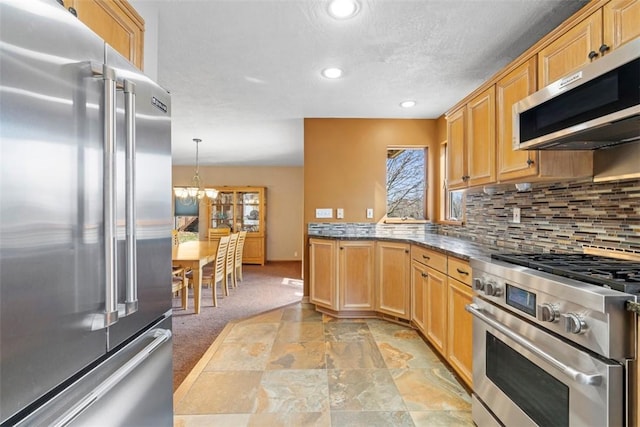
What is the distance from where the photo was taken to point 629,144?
1.46 m

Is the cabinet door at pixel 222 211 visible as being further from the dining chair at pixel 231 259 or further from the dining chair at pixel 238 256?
the dining chair at pixel 231 259

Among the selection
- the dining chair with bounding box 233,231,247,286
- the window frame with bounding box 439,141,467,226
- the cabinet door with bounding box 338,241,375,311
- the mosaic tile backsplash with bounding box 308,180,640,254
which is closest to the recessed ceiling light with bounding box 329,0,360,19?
the mosaic tile backsplash with bounding box 308,180,640,254

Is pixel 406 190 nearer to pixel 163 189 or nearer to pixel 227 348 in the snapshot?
pixel 227 348

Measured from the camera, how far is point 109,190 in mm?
819

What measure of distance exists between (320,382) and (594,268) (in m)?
1.64

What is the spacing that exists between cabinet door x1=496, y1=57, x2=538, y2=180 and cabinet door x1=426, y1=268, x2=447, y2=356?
2.79 ft

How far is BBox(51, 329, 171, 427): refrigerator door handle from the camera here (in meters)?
0.71

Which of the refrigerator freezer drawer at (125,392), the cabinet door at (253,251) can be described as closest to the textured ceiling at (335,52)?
the refrigerator freezer drawer at (125,392)

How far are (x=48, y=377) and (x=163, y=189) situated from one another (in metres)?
0.68

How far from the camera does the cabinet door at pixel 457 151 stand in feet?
8.07

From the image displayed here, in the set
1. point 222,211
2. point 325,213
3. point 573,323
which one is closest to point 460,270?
point 573,323

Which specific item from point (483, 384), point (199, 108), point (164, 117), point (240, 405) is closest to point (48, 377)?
point (164, 117)

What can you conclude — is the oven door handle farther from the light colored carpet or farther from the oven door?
the light colored carpet

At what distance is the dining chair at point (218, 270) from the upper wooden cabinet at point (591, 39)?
11.8ft
